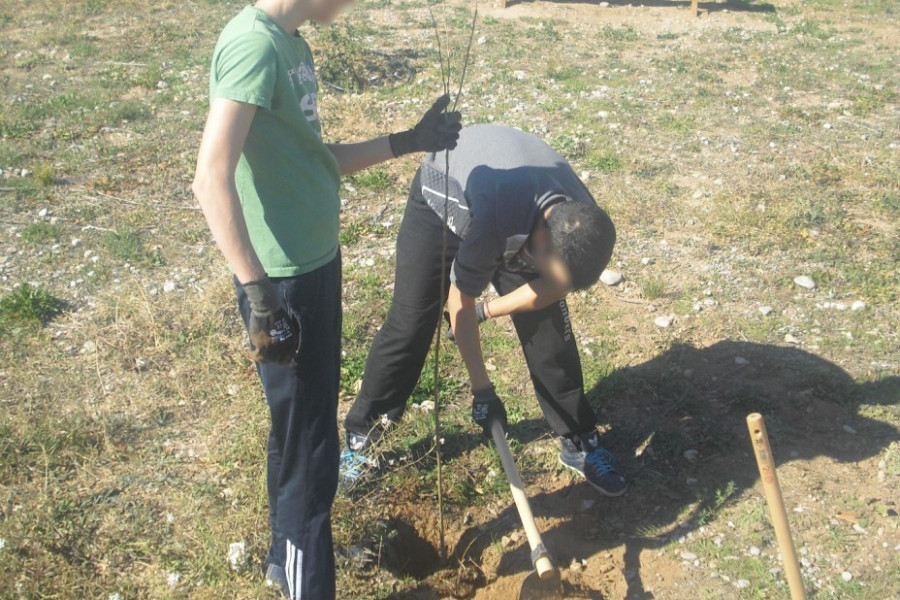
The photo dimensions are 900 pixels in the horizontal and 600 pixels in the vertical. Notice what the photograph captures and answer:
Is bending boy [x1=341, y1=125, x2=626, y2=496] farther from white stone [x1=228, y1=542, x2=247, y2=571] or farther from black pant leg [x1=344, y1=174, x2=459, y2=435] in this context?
white stone [x1=228, y1=542, x2=247, y2=571]

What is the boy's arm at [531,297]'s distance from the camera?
99.6 inches

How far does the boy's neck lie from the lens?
1.94 metres

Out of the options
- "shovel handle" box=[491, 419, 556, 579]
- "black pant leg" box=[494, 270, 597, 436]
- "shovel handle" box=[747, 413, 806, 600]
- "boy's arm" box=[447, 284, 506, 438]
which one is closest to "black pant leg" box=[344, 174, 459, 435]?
"boy's arm" box=[447, 284, 506, 438]

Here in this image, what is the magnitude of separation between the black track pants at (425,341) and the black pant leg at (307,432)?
1.99ft

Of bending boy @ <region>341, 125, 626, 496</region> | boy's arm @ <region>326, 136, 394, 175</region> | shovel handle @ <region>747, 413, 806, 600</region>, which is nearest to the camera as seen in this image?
shovel handle @ <region>747, 413, 806, 600</region>

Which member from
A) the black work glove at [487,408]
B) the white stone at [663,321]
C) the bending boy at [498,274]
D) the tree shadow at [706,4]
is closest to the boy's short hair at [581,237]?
the bending boy at [498,274]

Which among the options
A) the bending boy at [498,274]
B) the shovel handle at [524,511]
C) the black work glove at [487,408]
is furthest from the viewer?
the black work glove at [487,408]

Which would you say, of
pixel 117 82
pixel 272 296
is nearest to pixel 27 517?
pixel 272 296

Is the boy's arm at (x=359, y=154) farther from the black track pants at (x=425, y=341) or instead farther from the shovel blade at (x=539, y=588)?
the shovel blade at (x=539, y=588)

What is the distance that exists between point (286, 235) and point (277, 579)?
125 centimetres

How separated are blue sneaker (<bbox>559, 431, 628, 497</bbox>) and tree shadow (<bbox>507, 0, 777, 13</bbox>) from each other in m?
7.49

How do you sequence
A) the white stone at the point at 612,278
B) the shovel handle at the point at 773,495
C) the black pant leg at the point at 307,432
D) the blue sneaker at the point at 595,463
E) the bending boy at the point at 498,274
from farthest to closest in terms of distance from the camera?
the white stone at the point at 612,278 < the blue sneaker at the point at 595,463 < the bending boy at the point at 498,274 < the black pant leg at the point at 307,432 < the shovel handle at the point at 773,495

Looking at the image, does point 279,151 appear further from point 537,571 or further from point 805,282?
point 805,282

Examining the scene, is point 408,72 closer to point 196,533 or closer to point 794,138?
point 794,138
